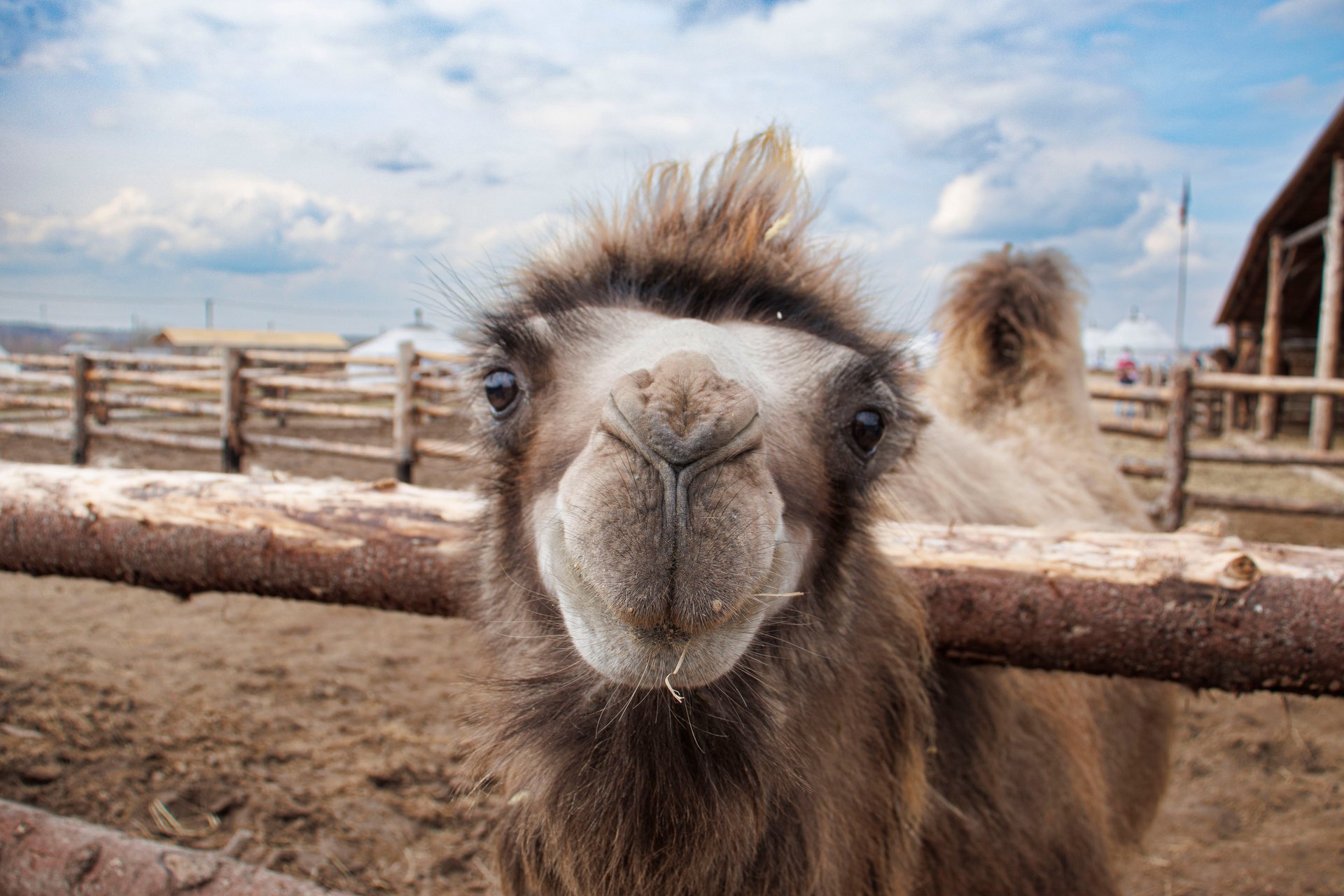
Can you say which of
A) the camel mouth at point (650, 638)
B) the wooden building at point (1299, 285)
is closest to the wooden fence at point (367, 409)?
the wooden building at point (1299, 285)

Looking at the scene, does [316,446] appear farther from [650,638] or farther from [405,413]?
[650,638]

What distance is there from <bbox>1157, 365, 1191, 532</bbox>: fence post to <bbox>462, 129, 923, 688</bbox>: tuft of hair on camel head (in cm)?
623

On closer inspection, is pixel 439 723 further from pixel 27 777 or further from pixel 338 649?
pixel 27 777

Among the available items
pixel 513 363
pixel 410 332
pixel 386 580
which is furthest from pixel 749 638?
pixel 410 332

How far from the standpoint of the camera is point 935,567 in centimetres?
208

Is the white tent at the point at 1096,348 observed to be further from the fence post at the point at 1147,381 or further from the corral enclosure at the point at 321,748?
the corral enclosure at the point at 321,748

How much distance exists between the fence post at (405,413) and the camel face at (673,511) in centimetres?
781

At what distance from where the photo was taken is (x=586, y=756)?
1592mm

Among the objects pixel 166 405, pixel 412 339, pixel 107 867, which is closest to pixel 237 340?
pixel 412 339

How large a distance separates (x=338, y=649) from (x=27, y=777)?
2015mm

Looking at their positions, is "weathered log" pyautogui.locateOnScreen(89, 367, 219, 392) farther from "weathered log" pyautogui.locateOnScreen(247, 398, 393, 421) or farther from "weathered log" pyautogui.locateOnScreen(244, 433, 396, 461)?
"weathered log" pyautogui.locateOnScreen(244, 433, 396, 461)

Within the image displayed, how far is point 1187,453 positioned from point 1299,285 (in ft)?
59.0

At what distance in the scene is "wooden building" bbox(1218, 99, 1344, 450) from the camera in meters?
12.6

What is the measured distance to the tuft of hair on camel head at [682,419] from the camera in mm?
1236
